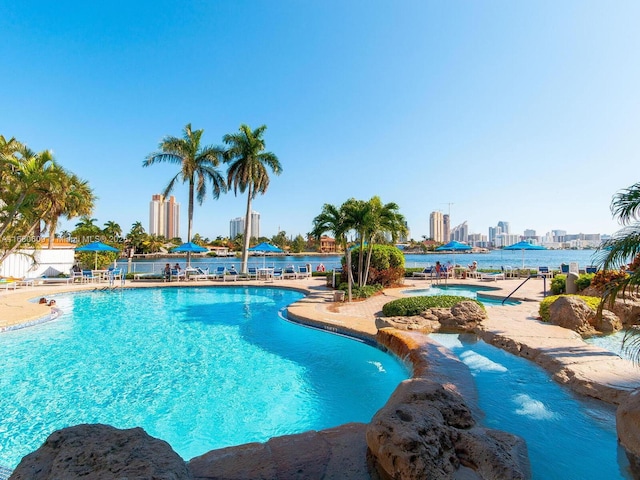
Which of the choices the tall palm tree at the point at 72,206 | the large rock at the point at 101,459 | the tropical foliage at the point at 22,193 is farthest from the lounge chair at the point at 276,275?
the large rock at the point at 101,459

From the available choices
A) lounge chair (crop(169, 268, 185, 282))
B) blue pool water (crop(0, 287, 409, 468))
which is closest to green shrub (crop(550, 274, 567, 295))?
blue pool water (crop(0, 287, 409, 468))

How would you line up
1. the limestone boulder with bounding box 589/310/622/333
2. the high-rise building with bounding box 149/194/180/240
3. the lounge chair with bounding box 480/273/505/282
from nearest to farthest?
1. the limestone boulder with bounding box 589/310/622/333
2. the lounge chair with bounding box 480/273/505/282
3. the high-rise building with bounding box 149/194/180/240

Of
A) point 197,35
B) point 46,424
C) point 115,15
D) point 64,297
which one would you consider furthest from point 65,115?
point 46,424

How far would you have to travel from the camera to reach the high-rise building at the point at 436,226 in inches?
5669

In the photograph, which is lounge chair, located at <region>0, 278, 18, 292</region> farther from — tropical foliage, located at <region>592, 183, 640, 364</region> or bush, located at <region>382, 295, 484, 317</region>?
tropical foliage, located at <region>592, 183, 640, 364</region>

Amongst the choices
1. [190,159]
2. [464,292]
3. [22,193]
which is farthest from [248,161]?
[464,292]

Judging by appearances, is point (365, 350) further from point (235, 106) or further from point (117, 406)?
point (235, 106)

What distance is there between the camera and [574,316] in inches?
316

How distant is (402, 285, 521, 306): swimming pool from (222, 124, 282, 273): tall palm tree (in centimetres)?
1187

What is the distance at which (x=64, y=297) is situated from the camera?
1588 centimetres

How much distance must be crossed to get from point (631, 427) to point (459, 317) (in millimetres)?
Result: 5315

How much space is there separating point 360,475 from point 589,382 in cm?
394

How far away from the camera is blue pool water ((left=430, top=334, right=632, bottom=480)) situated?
3201mm

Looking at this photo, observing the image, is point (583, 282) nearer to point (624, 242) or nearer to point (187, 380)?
point (624, 242)
